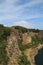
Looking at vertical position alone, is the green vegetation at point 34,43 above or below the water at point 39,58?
above

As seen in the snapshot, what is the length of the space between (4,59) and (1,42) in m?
6.55

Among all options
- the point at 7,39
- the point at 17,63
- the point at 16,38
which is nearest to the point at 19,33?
the point at 16,38

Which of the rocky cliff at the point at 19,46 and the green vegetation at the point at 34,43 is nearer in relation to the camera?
the rocky cliff at the point at 19,46

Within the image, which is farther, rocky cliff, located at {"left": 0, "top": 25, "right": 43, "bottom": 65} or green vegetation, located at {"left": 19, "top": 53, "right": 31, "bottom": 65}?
green vegetation, located at {"left": 19, "top": 53, "right": 31, "bottom": 65}

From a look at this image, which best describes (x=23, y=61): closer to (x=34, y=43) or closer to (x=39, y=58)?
(x=39, y=58)

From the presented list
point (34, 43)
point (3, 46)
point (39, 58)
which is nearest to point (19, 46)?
point (39, 58)

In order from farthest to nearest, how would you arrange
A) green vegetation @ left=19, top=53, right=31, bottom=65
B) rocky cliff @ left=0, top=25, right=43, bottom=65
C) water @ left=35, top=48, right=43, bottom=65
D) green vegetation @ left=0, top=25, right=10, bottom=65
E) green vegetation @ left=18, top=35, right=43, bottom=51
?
1. green vegetation @ left=18, top=35, right=43, bottom=51
2. water @ left=35, top=48, right=43, bottom=65
3. green vegetation @ left=19, top=53, right=31, bottom=65
4. rocky cliff @ left=0, top=25, right=43, bottom=65
5. green vegetation @ left=0, top=25, right=10, bottom=65

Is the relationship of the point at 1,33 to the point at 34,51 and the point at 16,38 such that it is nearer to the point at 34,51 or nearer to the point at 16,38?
the point at 16,38

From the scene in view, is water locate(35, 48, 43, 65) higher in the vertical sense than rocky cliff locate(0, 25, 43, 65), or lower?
lower

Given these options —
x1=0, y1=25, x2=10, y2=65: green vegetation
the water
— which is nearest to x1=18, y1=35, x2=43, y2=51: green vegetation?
the water

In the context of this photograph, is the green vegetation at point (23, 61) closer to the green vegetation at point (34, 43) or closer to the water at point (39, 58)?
the green vegetation at point (34, 43)

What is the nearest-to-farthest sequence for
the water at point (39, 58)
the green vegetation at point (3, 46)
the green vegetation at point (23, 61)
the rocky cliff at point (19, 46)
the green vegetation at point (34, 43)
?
the green vegetation at point (3, 46) → the rocky cliff at point (19, 46) → the green vegetation at point (23, 61) → the water at point (39, 58) → the green vegetation at point (34, 43)

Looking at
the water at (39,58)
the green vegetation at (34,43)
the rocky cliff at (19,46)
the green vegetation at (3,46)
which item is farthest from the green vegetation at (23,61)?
the green vegetation at (3,46)

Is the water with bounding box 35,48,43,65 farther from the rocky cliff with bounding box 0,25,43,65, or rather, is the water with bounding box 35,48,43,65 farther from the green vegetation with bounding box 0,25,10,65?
the green vegetation with bounding box 0,25,10,65
